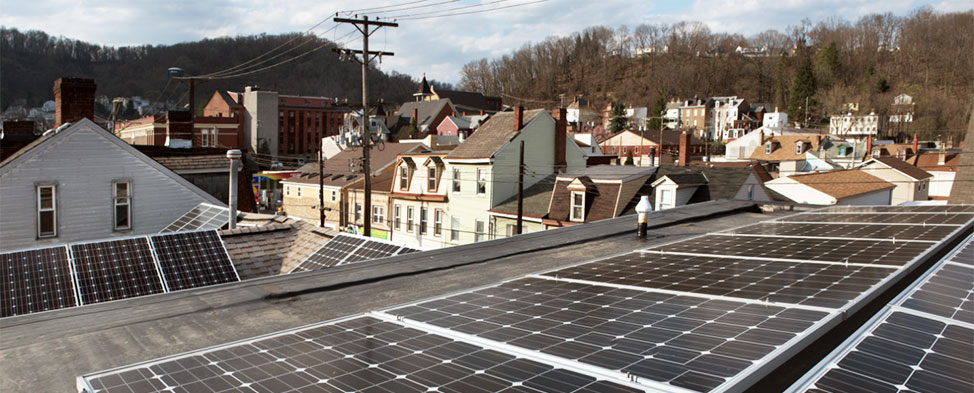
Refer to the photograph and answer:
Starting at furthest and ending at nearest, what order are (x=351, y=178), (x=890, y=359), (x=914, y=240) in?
(x=351, y=178) < (x=914, y=240) < (x=890, y=359)

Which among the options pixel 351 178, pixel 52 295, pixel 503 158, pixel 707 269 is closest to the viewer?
pixel 707 269

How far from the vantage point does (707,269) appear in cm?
828

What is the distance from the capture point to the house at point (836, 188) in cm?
3525

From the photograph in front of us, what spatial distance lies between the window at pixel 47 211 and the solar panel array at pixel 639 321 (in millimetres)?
18362

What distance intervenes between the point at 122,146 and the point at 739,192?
2812 cm

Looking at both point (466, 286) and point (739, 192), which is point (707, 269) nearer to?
point (466, 286)

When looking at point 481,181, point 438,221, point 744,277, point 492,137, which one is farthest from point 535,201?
point 744,277

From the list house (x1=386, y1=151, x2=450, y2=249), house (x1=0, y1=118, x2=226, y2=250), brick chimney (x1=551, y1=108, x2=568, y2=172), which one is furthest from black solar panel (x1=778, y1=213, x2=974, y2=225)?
house (x1=386, y1=151, x2=450, y2=249)

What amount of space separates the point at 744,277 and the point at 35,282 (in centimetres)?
1328

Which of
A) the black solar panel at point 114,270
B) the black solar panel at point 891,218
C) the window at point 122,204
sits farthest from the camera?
the window at point 122,204

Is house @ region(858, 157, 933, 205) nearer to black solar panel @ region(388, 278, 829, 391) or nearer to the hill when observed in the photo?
black solar panel @ region(388, 278, 829, 391)

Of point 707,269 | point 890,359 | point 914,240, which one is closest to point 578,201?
point 914,240

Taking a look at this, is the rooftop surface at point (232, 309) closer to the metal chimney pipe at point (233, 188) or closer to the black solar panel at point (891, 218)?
the black solar panel at point (891, 218)

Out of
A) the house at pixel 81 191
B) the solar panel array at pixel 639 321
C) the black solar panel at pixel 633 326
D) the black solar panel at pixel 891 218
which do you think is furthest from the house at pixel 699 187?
the black solar panel at pixel 633 326
